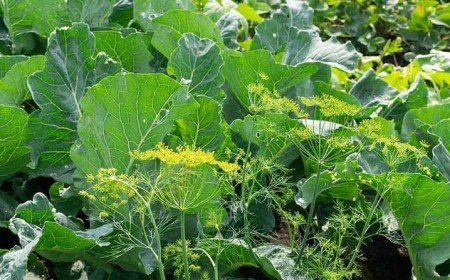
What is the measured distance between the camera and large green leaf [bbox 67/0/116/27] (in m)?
3.22

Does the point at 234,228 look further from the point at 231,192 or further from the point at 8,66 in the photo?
the point at 8,66

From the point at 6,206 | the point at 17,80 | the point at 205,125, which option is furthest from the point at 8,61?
the point at 205,125

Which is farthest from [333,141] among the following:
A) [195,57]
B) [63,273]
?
[63,273]

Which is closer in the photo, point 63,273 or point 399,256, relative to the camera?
point 63,273

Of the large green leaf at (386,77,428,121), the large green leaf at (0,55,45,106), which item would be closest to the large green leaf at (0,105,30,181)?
the large green leaf at (0,55,45,106)

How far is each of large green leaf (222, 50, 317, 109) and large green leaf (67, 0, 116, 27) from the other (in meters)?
0.67

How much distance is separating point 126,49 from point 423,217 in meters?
1.14

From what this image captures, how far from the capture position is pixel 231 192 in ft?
7.37

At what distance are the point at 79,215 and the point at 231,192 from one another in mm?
791

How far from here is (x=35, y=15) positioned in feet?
10.3

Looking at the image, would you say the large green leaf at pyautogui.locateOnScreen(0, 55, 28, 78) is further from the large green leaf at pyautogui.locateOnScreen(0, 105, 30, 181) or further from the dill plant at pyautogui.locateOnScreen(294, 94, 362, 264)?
the dill plant at pyautogui.locateOnScreen(294, 94, 362, 264)

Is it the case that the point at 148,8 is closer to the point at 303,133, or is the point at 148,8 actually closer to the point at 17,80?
the point at 17,80

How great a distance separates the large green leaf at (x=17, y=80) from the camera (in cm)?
264

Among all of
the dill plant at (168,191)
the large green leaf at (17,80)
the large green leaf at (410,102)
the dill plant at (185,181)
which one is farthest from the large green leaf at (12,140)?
the large green leaf at (410,102)
